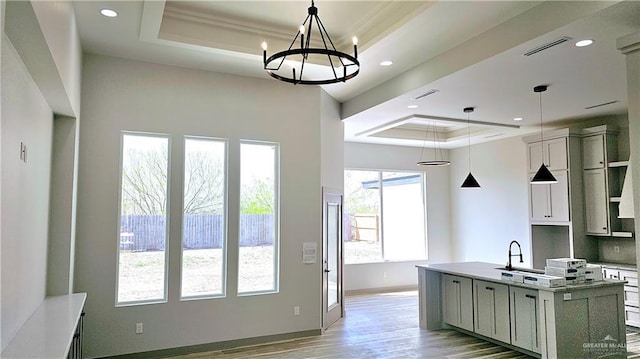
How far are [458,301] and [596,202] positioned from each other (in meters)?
2.97

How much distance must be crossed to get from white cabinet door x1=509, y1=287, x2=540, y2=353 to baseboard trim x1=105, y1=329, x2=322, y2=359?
249 centimetres

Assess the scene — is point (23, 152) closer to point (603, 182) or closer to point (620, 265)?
point (603, 182)

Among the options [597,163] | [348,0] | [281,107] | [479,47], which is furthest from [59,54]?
[597,163]

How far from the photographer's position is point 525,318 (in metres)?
4.84

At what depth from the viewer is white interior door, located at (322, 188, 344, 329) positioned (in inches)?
244

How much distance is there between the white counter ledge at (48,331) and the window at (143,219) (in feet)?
3.37

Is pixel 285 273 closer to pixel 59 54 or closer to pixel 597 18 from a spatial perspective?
pixel 59 54

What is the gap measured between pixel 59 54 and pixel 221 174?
8.99 ft

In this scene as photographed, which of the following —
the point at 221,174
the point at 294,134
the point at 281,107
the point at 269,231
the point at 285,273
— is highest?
the point at 281,107

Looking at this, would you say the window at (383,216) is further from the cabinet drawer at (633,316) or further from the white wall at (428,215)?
the cabinet drawer at (633,316)

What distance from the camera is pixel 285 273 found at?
5.71 m

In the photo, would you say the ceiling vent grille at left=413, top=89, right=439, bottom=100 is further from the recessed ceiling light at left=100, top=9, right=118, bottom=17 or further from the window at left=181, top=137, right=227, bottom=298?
the recessed ceiling light at left=100, top=9, right=118, bottom=17

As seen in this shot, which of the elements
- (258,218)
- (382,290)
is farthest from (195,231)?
(382,290)

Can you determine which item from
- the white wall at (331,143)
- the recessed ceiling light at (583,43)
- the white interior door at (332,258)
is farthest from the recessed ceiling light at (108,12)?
the recessed ceiling light at (583,43)
